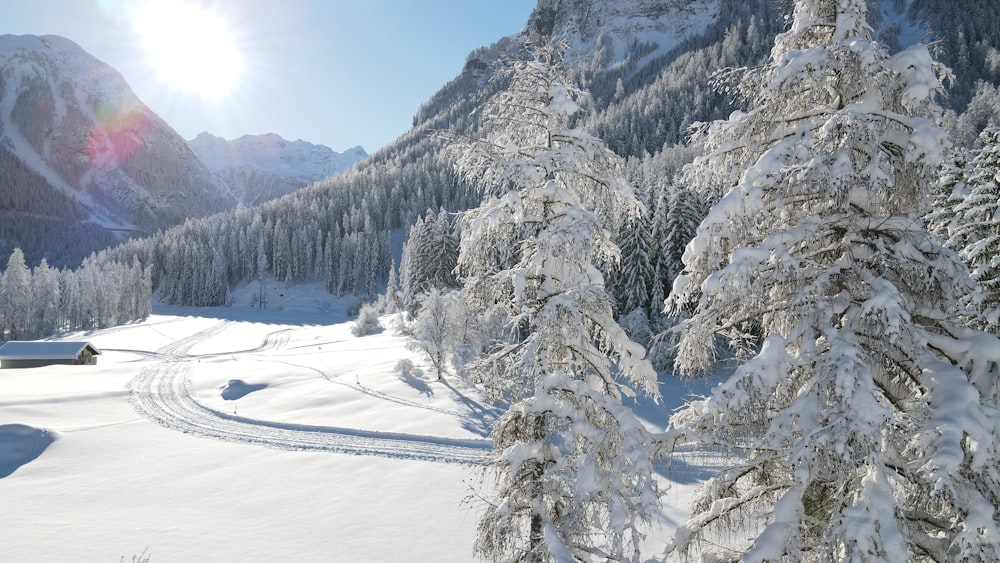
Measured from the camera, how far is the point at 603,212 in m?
7.99

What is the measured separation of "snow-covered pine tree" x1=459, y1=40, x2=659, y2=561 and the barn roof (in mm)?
64069

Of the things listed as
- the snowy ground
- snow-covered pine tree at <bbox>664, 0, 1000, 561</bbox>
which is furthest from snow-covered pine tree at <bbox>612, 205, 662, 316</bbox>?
snow-covered pine tree at <bbox>664, 0, 1000, 561</bbox>

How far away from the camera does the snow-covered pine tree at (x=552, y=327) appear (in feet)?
22.3

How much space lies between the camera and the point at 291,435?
2744 centimetres

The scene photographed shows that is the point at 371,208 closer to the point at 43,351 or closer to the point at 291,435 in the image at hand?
the point at 43,351

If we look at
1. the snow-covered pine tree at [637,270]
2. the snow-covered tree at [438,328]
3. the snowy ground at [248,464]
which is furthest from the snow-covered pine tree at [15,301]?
the snow-covered pine tree at [637,270]

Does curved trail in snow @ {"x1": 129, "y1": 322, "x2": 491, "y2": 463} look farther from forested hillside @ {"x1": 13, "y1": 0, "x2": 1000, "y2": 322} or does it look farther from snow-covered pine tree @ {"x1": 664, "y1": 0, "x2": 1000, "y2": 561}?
forested hillside @ {"x1": 13, "y1": 0, "x2": 1000, "y2": 322}

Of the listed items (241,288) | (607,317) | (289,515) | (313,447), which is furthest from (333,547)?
(241,288)

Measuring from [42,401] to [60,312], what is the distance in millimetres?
68431

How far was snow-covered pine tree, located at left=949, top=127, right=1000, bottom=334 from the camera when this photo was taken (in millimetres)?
16578

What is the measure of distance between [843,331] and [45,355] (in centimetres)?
7110

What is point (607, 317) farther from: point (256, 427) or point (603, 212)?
point (256, 427)

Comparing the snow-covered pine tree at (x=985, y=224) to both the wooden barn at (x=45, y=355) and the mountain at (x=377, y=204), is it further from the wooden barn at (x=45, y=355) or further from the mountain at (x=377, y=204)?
the mountain at (x=377, y=204)

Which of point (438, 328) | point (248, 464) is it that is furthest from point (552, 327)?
point (438, 328)
